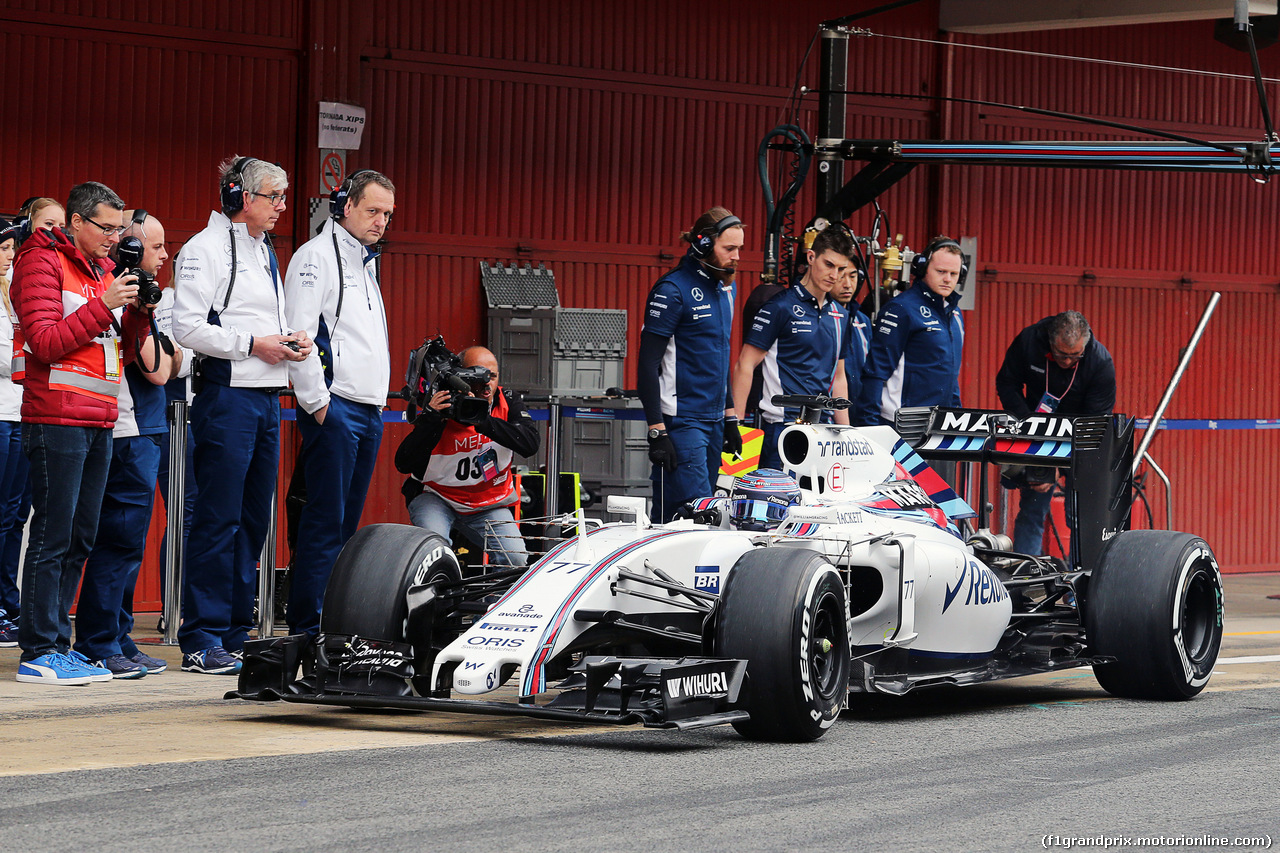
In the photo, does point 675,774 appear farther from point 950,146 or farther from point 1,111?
point 950,146

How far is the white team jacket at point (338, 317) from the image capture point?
8.45 metres

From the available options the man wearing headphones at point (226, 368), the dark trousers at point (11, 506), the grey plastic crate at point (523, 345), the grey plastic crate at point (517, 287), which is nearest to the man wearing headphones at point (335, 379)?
the man wearing headphones at point (226, 368)

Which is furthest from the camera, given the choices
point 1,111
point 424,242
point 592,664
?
point 424,242

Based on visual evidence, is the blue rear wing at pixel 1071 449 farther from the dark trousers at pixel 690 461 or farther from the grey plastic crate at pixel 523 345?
the grey plastic crate at pixel 523 345

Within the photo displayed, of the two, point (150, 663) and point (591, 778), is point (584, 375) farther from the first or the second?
point (591, 778)

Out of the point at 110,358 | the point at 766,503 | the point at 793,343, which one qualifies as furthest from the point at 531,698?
the point at 793,343

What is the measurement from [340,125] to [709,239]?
379 cm

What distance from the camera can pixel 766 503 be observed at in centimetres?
766

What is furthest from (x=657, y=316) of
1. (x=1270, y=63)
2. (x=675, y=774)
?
(x=1270, y=63)

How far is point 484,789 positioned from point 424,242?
7663mm

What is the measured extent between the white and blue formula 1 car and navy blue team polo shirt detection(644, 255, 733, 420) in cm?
106

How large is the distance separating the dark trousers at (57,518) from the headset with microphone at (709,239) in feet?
10.5

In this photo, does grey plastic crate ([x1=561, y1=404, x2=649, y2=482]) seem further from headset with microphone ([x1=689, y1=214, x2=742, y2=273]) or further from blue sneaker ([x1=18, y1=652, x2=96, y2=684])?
blue sneaker ([x1=18, y1=652, x2=96, y2=684])

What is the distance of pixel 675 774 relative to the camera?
18.9 feet
